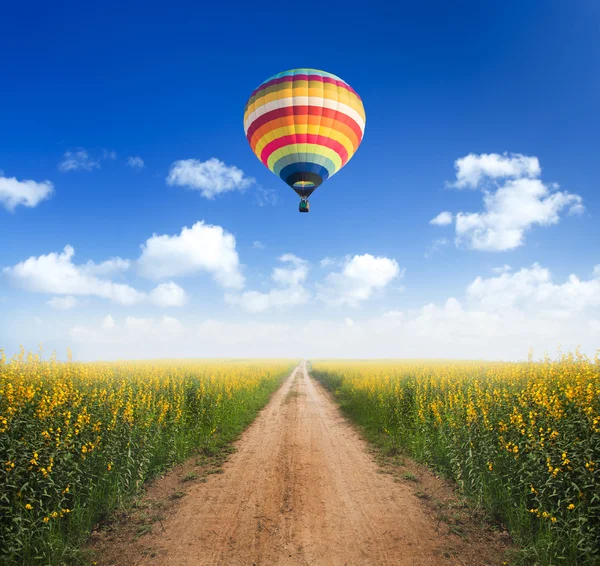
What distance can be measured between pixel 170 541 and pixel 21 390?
3803 millimetres

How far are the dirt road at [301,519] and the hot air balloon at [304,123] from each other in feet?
37.9

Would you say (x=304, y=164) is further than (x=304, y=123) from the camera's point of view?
Yes

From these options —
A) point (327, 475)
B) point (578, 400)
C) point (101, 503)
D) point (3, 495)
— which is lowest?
point (327, 475)

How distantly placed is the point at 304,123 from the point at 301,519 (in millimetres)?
13966

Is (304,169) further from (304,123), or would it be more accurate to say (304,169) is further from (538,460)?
(538,460)

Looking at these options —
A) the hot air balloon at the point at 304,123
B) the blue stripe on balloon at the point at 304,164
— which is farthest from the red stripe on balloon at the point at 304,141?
the blue stripe on balloon at the point at 304,164

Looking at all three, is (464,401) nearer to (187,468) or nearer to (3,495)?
(187,468)

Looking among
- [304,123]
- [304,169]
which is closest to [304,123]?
[304,123]

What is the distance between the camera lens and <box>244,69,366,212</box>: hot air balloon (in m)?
14.3

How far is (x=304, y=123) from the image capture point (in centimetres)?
1441

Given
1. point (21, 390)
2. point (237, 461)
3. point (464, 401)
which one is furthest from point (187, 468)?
point (464, 401)

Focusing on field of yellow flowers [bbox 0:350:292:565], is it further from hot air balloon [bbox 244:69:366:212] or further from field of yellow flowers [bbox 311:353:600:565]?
hot air balloon [bbox 244:69:366:212]

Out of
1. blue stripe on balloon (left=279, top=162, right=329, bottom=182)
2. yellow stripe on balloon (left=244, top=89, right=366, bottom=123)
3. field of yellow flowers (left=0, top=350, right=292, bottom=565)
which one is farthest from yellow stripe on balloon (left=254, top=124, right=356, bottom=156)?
field of yellow flowers (left=0, top=350, right=292, bottom=565)

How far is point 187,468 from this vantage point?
8.80 meters
